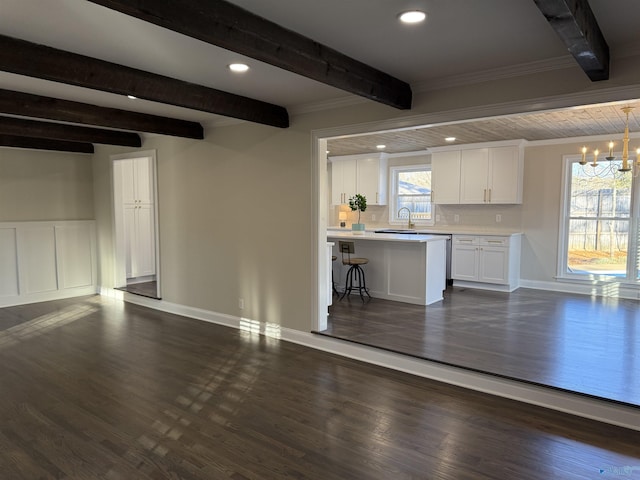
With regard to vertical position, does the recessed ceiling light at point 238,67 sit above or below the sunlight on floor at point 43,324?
above

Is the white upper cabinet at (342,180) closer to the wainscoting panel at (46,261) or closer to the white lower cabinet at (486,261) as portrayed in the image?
the white lower cabinet at (486,261)

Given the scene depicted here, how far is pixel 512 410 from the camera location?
3.19 metres

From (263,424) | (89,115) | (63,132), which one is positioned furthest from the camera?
(63,132)

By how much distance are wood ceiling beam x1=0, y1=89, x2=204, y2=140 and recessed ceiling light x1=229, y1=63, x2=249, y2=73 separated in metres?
1.99

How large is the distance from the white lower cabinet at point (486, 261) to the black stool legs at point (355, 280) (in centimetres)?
188

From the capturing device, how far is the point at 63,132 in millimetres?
5621

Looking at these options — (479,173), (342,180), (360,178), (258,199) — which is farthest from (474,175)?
(258,199)

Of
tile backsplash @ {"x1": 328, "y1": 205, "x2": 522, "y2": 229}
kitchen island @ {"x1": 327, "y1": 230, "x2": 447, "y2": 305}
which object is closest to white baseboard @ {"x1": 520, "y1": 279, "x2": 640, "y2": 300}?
tile backsplash @ {"x1": 328, "y1": 205, "x2": 522, "y2": 229}

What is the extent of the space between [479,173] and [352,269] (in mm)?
2822

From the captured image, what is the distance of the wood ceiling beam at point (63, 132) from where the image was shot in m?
5.07

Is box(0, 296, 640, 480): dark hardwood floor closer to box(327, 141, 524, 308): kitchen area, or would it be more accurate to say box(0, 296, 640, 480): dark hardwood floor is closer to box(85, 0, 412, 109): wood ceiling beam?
box(327, 141, 524, 308): kitchen area

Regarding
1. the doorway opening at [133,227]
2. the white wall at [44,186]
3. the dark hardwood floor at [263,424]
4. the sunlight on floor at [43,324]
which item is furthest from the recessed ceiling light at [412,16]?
the white wall at [44,186]

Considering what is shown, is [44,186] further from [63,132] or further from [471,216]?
[471,216]

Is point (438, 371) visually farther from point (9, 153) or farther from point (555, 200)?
point (9, 153)
